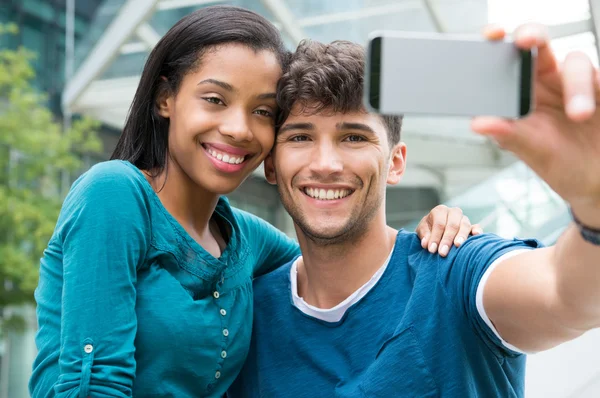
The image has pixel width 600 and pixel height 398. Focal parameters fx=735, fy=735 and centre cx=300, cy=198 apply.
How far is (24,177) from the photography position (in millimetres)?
11055

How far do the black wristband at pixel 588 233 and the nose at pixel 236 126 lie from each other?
1.32 metres

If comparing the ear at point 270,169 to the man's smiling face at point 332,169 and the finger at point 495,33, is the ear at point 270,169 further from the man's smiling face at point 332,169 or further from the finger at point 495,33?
the finger at point 495,33

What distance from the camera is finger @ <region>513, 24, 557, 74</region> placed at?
4.09ft

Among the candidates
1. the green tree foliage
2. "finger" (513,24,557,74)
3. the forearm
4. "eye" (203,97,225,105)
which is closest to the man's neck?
"eye" (203,97,225,105)

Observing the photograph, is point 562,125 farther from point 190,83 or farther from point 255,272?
point 255,272

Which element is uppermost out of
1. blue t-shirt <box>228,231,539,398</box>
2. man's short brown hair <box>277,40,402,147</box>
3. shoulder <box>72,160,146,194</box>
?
man's short brown hair <box>277,40,402,147</box>

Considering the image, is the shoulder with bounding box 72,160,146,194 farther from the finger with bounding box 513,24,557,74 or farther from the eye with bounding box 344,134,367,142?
the finger with bounding box 513,24,557,74

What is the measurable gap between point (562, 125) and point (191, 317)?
141 centimetres

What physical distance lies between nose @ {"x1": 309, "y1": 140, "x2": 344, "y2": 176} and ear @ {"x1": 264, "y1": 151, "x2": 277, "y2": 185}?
0.77ft

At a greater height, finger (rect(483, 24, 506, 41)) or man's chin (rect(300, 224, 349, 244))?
finger (rect(483, 24, 506, 41))

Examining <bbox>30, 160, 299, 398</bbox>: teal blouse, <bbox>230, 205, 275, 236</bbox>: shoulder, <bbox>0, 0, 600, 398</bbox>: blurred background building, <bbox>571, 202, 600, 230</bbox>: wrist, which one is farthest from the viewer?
<bbox>0, 0, 600, 398</bbox>: blurred background building

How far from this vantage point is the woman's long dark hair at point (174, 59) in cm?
257

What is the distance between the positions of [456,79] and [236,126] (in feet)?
4.41

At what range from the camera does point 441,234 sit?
2553 mm
